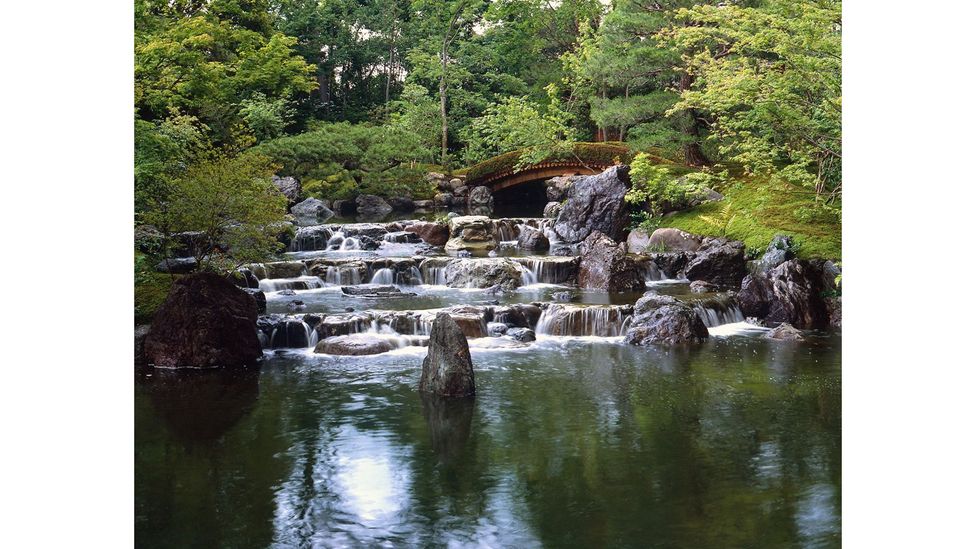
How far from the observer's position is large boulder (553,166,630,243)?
86.0 ft

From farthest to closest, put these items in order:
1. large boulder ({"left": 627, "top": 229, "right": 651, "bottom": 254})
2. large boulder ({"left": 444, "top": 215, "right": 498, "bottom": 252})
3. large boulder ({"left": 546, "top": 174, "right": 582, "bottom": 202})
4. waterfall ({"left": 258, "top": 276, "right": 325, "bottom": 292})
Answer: large boulder ({"left": 546, "top": 174, "right": 582, "bottom": 202}), large boulder ({"left": 444, "top": 215, "right": 498, "bottom": 252}), large boulder ({"left": 627, "top": 229, "right": 651, "bottom": 254}), waterfall ({"left": 258, "top": 276, "right": 325, "bottom": 292})

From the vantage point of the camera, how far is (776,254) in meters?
19.4

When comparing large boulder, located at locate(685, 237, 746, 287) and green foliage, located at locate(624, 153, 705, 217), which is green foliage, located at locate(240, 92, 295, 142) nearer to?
green foliage, located at locate(624, 153, 705, 217)

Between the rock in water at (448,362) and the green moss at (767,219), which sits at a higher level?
the green moss at (767,219)

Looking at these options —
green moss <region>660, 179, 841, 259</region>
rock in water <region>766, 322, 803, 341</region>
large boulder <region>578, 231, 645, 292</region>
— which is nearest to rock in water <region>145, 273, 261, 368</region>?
large boulder <region>578, 231, 645, 292</region>

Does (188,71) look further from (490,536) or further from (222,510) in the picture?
(490,536)

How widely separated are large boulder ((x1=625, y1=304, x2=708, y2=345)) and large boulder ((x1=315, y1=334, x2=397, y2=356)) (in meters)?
4.41

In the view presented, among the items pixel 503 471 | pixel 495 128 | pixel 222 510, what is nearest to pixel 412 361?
pixel 503 471

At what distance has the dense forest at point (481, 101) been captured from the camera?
1608 cm

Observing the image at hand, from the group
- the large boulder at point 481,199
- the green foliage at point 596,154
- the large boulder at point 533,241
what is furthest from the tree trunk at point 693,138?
the large boulder at point 481,199

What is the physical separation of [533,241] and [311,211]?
32.1ft

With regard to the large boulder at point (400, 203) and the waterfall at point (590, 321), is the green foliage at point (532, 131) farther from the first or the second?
the waterfall at point (590, 321)

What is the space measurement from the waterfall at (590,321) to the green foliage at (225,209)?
5493mm
